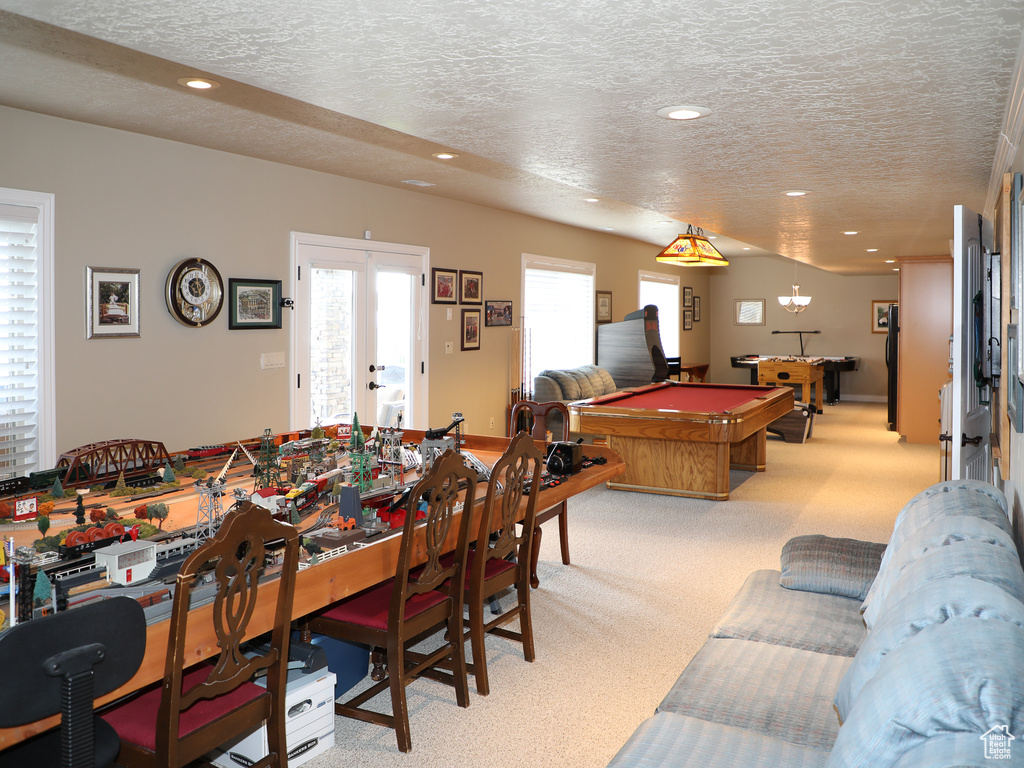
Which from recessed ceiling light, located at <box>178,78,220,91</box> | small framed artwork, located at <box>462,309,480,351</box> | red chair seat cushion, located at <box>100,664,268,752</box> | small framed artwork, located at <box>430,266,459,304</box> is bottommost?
red chair seat cushion, located at <box>100,664,268,752</box>

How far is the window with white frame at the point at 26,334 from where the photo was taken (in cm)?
414

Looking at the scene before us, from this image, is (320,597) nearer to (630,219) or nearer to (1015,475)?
(1015,475)

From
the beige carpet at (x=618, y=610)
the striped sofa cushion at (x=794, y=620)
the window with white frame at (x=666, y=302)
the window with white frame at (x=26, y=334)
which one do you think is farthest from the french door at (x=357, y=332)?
the window with white frame at (x=666, y=302)

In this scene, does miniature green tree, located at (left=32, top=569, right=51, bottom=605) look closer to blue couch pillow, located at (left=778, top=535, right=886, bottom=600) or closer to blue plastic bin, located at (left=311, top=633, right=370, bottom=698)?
blue plastic bin, located at (left=311, top=633, right=370, bottom=698)

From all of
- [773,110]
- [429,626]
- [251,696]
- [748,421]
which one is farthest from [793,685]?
[748,421]

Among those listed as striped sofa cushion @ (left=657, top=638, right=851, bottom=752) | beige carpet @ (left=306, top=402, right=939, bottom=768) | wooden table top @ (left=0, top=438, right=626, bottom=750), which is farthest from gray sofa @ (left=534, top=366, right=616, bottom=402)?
striped sofa cushion @ (left=657, top=638, right=851, bottom=752)

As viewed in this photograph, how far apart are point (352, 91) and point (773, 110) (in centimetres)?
144

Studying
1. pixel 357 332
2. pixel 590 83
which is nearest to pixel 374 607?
pixel 590 83

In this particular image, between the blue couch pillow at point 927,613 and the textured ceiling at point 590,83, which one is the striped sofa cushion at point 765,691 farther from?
the textured ceiling at point 590,83

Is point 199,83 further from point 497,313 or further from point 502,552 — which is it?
point 497,313

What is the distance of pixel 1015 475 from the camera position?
9.07ft

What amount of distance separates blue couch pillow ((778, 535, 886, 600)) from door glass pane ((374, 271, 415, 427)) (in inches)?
152

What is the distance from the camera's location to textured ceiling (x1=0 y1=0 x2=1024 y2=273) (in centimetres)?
190

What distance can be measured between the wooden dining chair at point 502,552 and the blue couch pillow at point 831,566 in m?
1.03
